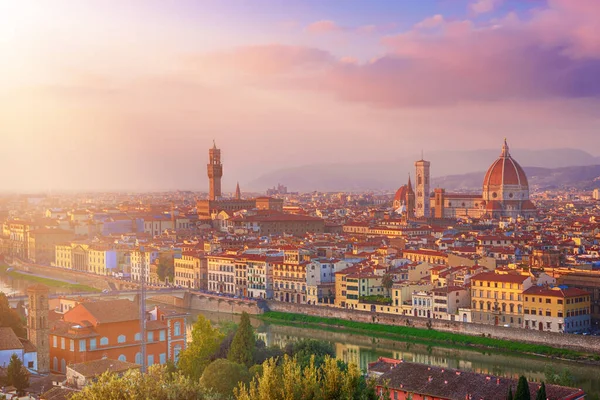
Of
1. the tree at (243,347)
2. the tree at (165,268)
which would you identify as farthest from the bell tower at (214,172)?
the tree at (243,347)

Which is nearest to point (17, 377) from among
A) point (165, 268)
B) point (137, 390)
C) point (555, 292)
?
point (137, 390)

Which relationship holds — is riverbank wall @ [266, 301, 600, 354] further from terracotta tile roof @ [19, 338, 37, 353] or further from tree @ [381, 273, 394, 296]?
terracotta tile roof @ [19, 338, 37, 353]

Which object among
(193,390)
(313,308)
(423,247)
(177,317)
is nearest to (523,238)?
(423,247)

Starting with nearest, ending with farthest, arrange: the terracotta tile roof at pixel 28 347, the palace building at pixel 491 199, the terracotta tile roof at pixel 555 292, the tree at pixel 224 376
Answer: the tree at pixel 224 376 < the terracotta tile roof at pixel 28 347 < the terracotta tile roof at pixel 555 292 < the palace building at pixel 491 199

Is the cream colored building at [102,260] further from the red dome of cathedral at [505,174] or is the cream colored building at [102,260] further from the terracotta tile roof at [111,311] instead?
the red dome of cathedral at [505,174]

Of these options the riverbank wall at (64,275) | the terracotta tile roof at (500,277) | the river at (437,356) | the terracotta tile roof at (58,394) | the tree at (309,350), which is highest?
the terracotta tile roof at (500,277)

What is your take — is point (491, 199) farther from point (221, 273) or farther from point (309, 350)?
point (309, 350)

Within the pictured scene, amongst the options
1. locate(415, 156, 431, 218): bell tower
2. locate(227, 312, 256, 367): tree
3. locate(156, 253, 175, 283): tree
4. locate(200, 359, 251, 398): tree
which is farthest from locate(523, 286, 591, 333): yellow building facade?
locate(415, 156, 431, 218): bell tower
